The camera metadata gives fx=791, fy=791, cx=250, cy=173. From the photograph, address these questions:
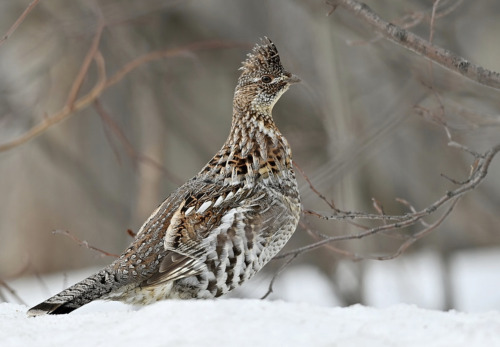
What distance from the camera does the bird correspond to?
153 inches

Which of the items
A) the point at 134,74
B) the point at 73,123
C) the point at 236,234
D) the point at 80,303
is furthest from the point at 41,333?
the point at 73,123

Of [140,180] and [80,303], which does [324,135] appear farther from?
[80,303]

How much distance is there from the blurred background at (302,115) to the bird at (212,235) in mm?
2397

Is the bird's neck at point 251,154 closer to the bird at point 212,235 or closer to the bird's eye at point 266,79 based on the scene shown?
the bird at point 212,235

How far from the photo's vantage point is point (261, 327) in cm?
290

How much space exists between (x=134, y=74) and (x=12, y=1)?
1.82 meters

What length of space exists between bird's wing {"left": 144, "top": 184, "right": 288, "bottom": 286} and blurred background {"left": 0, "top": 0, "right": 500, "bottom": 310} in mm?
2584

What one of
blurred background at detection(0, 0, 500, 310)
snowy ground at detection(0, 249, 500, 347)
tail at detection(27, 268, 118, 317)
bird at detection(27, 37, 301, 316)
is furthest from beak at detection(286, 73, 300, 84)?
blurred background at detection(0, 0, 500, 310)

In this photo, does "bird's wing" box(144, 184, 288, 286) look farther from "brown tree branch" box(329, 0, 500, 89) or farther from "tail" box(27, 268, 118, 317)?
"brown tree branch" box(329, 0, 500, 89)

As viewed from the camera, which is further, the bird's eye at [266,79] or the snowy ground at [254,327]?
the bird's eye at [266,79]

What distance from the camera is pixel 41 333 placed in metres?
3.13

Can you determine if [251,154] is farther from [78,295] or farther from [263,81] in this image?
[78,295]

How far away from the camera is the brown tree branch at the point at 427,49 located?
3.61 m

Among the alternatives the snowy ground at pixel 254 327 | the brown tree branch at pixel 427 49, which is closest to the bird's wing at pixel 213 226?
the snowy ground at pixel 254 327
